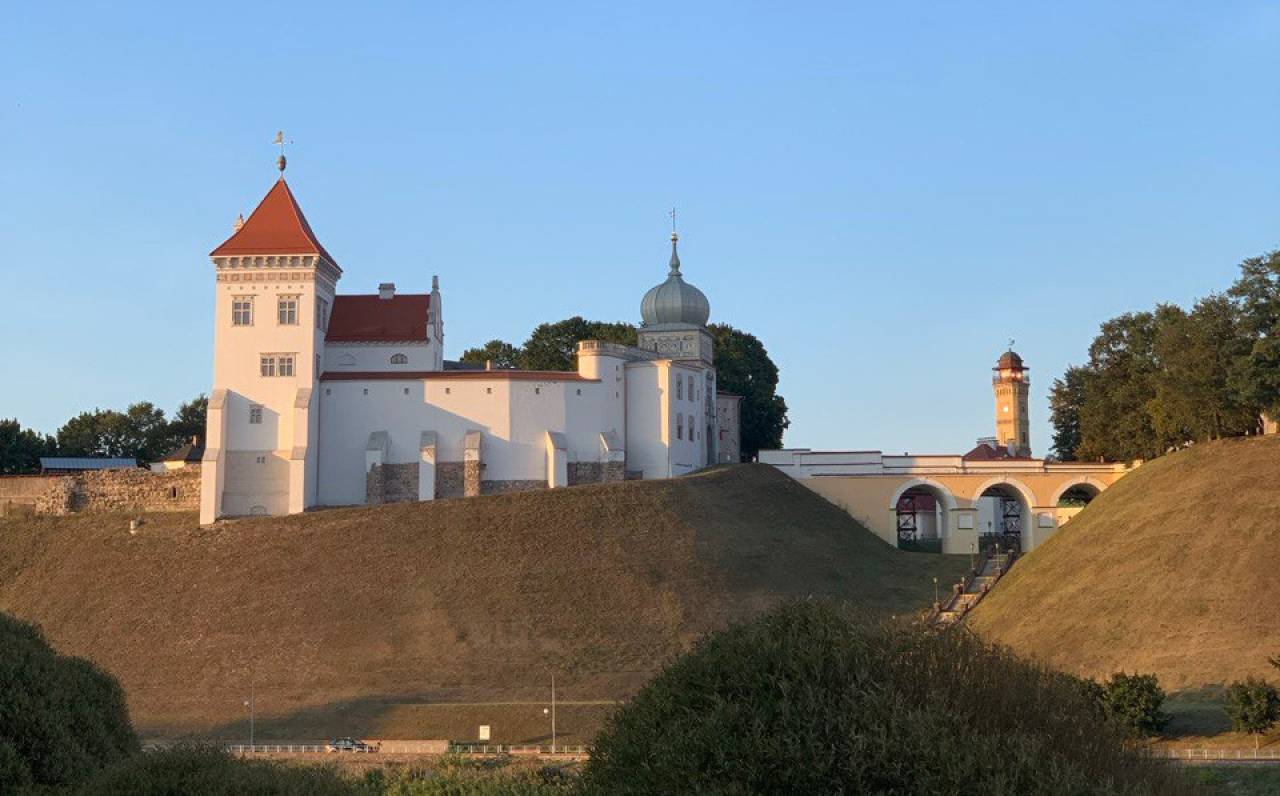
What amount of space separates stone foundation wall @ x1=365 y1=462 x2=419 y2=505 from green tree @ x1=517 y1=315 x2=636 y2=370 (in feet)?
84.1

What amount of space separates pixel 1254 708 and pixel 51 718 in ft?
101

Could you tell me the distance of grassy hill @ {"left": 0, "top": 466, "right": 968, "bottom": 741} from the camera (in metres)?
58.1

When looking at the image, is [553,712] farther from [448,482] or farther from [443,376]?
[443,376]

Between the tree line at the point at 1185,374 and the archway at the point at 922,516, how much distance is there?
8853 mm

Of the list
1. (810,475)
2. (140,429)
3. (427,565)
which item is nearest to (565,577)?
(427,565)

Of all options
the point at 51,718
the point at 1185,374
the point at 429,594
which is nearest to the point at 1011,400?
the point at 1185,374

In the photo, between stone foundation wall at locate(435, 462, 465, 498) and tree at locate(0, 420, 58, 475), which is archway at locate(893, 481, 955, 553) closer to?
stone foundation wall at locate(435, 462, 465, 498)

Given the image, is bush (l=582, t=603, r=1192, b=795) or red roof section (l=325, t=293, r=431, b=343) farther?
red roof section (l=325, t=293, r=431, b=343)

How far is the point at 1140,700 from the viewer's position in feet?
143

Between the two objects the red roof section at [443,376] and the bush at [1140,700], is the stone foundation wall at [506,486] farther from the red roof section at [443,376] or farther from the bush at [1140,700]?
the bush at [1140,700]

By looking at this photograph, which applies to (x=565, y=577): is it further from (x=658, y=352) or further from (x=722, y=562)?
(x=658, y=352)

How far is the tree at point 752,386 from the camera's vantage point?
98.9 meters

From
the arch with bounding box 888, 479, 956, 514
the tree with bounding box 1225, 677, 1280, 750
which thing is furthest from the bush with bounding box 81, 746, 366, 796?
the arch with bounding box 888, 479, 956, 514

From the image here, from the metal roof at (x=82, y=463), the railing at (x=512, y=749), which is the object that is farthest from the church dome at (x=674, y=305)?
the railing at (x=512, y=749)
